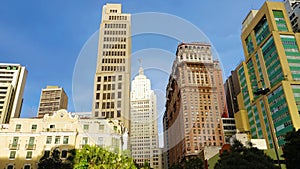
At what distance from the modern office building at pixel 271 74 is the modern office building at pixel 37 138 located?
32.1 metres

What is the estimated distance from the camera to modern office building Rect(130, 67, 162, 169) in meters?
11.2

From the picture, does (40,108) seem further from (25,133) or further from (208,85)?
(208,85)

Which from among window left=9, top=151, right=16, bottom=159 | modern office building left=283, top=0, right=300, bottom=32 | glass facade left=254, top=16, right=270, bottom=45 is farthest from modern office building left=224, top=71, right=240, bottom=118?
window left=9, top=151, right=16, bottom=159

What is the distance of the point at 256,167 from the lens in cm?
1780

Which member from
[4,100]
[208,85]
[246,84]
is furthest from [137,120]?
[4,100]

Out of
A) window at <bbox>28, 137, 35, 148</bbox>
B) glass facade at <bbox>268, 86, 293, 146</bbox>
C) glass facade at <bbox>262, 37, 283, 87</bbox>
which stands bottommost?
window at <bbox>28, 137, 35, 148</bbox>

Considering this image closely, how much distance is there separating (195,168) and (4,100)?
72211 millimetres

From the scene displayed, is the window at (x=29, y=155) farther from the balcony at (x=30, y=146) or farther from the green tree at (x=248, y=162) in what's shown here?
the green tree at (x=248, y=162)

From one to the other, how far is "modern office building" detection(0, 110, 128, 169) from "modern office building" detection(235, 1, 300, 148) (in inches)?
1265

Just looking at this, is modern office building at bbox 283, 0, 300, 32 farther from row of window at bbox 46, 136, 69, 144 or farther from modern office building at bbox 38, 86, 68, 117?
modern office building at bbox 38, 86, 68, 117

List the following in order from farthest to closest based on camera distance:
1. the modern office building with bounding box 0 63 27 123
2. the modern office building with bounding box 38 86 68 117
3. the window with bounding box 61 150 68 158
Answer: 1. the modern office building with bounding box 38 86 68 117
2. the modern office building with bounding box 0 63 27 123
3. the window with bounding box 61 150 68 158

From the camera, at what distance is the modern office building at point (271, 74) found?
4919 centimetres

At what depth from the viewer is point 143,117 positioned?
12758mm

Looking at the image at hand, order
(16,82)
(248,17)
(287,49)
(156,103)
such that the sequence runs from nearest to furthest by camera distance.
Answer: (156,103)
(287,49)
(248,17)
(16,82)
